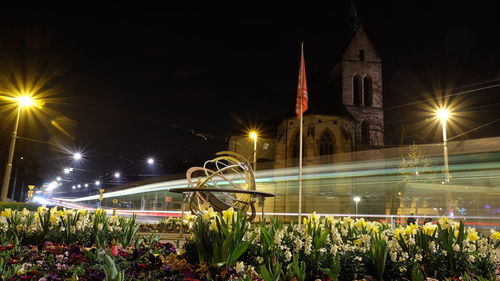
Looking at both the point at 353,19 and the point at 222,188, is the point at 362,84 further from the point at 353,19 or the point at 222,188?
the point at 222,188

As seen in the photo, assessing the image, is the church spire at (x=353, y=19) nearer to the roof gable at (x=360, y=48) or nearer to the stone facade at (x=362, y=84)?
the stone facade at (x=362, y=84)

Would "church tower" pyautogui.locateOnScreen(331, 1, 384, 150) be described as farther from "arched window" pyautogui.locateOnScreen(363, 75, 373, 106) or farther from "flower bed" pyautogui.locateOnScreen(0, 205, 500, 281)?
"flower bed" pyautogui.locateOnScreen(0, 205, 500, 281)

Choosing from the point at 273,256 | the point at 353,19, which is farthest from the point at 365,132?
the point at 273,256

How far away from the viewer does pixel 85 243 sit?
7.13 meters

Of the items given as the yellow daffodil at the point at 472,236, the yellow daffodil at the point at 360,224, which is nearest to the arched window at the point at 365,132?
the yellow daffodil at the point at 360,224

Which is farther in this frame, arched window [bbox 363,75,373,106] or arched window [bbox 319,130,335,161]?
arched window [bbox 363,75,373,106]

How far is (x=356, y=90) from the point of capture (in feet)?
185

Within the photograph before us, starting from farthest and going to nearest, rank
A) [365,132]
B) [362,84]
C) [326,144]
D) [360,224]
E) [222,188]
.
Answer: [362,84] < [365,132] < [326,144] < [222,188] < [360,224]

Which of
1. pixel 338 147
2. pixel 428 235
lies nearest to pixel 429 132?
pixel 338 147

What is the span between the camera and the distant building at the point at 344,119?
45.2 m

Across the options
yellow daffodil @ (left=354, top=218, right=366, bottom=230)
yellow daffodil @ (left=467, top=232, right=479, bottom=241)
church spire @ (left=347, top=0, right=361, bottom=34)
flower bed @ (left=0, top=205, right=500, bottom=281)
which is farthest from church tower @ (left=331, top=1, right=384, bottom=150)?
flower bed @ (left=0, top=205, right=500, bottom=281)

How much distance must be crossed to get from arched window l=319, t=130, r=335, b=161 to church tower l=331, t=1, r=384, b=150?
896 cm

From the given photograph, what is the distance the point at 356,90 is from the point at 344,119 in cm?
1159

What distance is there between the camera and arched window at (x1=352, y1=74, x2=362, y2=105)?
55728mm
